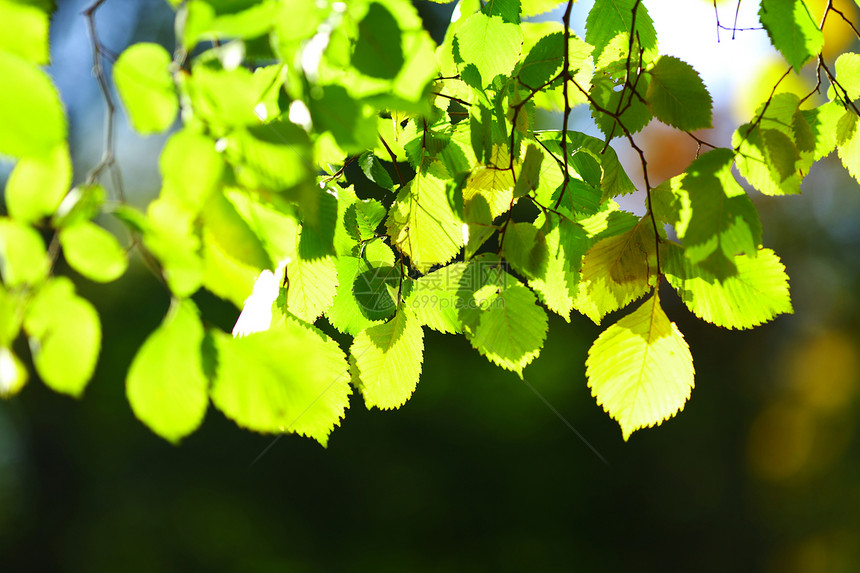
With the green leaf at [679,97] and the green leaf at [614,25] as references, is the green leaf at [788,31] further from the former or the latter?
the green leaf at [614,25]

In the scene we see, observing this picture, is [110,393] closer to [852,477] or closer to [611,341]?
[611,341]

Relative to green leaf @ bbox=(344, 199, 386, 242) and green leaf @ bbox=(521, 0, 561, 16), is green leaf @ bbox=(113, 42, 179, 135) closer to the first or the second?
green leaf @ bbox=(344, 199, 386, 242)

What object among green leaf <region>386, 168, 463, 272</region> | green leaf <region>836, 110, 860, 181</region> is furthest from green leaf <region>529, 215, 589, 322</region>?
green leaf <region>836, 110, 860, 181</region>

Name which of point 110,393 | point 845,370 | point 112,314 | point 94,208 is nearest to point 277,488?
point 110,393

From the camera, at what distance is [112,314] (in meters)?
5.32

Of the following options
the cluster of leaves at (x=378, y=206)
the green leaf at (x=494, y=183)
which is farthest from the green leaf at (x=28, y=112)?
the green leaf at (x=494, y=183)

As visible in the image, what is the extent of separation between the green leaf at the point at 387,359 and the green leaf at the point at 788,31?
1.62 ft

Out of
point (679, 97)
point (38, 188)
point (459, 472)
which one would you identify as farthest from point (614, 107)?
point (459, 472)

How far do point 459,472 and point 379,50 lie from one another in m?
4.91

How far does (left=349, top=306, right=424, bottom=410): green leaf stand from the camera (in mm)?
744

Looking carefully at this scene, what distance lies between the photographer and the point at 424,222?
77 cm

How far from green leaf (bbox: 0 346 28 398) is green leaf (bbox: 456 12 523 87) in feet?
1.91

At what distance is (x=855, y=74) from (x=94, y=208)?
2.85ft

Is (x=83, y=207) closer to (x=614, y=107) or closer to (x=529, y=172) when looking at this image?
(x=529, y=172)
